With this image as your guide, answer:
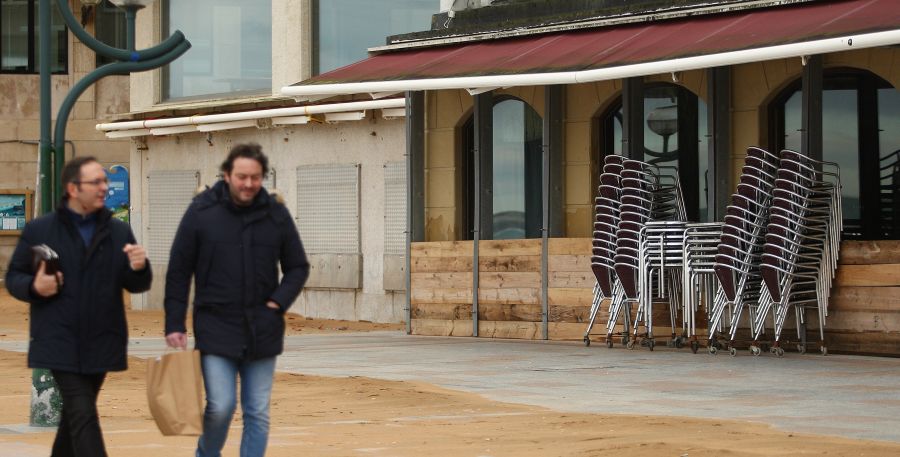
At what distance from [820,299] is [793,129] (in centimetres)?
214

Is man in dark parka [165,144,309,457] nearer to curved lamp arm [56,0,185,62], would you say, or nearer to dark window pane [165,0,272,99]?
curved lamp arm [56,0,185,62]

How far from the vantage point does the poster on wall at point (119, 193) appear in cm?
3481

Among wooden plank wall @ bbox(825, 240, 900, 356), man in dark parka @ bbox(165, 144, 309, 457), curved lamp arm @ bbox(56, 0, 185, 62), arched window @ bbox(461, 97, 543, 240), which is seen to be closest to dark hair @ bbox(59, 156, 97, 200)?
man in dark parka @ bbox(165, 144, 309, 457)

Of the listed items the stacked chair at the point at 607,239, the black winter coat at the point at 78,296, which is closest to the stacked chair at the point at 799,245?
the stacked chair at the point at 607,239

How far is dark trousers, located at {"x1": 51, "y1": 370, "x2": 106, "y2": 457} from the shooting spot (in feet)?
24.9

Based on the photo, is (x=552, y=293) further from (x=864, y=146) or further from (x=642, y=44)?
(x=864, y=146)

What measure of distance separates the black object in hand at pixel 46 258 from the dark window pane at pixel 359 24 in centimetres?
1844

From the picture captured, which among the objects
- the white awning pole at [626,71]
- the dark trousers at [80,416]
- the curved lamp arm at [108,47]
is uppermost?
the white awning pole at [626,71]

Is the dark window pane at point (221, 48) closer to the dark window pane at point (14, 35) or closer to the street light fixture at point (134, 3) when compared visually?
the dark window pane at point (14, 35)

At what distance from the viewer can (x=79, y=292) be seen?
7.70 metres

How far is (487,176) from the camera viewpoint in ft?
69.0

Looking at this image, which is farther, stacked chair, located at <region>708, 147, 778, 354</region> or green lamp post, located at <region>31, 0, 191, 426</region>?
stacked chair, located at <region>708, 147, 778, 354</region>

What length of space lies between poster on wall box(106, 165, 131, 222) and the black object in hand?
27.3m

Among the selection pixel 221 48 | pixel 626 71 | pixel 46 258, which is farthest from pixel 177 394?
→ pixel 221 48
